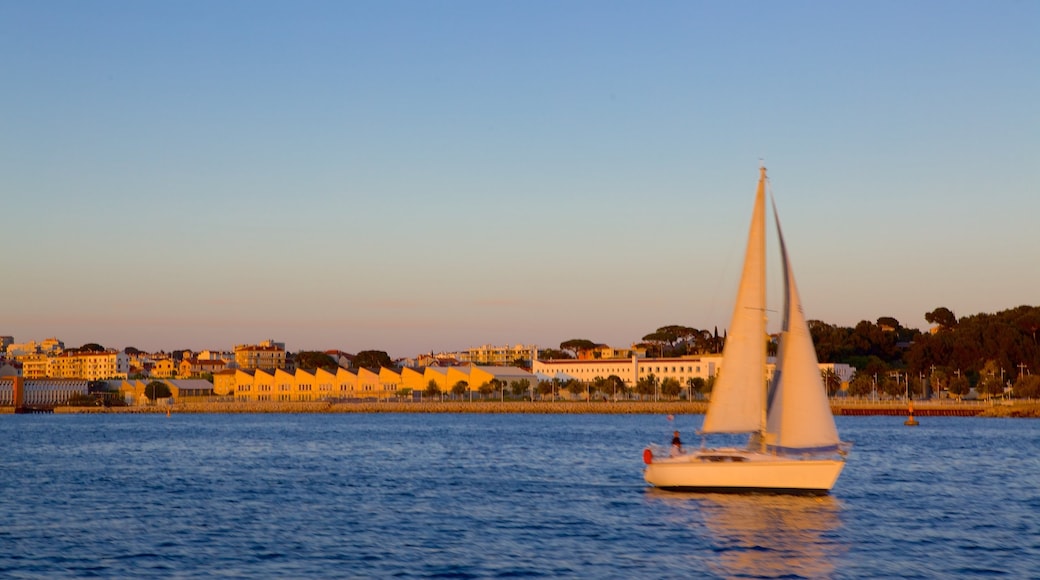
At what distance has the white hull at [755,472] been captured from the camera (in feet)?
112

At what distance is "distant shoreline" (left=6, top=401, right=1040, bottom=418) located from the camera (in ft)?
404

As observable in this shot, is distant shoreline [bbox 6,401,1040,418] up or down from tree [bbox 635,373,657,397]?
down

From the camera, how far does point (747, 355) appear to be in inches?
1396

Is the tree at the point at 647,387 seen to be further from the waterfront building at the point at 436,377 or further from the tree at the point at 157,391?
the tree at the point at 157,391

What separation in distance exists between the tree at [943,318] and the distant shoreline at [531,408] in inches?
2107

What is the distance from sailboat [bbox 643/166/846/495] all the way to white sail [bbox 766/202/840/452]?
0.03 m

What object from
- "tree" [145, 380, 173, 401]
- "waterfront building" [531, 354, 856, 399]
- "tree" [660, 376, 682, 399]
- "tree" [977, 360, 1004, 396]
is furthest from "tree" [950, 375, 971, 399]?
"tree" [145, 380, 173, 401]

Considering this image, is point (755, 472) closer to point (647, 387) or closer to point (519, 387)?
point (647, 387)

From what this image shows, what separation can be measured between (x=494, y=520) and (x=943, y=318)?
165423 millimetres

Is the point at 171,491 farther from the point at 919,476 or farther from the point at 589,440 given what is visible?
the point at 589,440

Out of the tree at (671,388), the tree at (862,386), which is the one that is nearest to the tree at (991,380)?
the tree at (862,386)

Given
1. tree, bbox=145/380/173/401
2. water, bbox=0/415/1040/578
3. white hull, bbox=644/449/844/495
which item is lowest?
water, bbox=0/415/1040/578

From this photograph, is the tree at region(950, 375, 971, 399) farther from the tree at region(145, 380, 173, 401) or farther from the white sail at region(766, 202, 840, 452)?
the tree at region(145, 380, 173, 401)

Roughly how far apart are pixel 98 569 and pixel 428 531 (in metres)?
8.01
